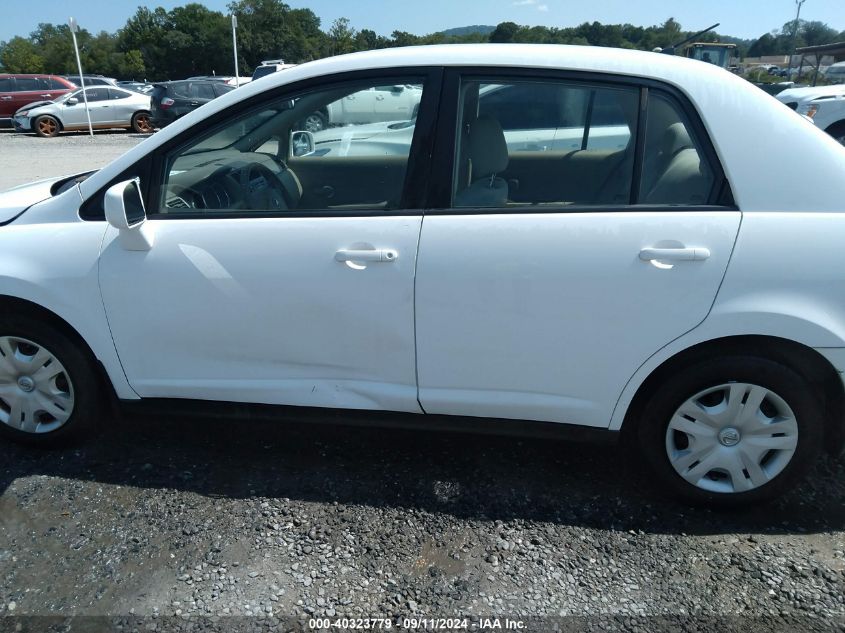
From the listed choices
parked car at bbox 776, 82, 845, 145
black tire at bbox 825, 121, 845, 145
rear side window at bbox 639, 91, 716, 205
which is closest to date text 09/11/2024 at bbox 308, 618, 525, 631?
rear side window at bbox 639, 91, 716, 205

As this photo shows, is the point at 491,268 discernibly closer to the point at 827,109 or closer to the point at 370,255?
the point at 370,255

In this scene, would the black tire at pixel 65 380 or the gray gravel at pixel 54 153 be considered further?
the gray gravel at pixel 54 153

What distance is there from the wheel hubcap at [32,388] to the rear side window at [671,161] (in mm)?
2562

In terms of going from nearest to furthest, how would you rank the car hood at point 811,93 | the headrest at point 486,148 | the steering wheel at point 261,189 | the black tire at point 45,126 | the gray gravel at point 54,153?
the headrest at point 486,148, the steering wheel at point 261,189, the car hood at point 811,93, the gray gravel at point 54,153, the black tire at point 45,126

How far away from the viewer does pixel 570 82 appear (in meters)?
2.36

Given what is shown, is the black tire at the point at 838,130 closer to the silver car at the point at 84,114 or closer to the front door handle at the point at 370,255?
the front door handle at the point at 370,255

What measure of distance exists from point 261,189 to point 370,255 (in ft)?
2.33

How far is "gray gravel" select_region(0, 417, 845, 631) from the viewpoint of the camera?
2141 mm

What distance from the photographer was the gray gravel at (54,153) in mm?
10891

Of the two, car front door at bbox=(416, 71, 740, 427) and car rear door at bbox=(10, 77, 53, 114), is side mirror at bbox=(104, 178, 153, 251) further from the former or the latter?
car rear door at bbox=(10, 77, 53, 114)

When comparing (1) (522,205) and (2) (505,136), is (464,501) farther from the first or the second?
(2) (505,136)

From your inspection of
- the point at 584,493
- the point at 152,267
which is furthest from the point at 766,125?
the point at 152,267

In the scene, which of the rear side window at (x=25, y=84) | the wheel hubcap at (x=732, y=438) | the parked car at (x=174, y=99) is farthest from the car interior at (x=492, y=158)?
the rear side window at (x=25, y=84)

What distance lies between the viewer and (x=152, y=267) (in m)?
2.52
